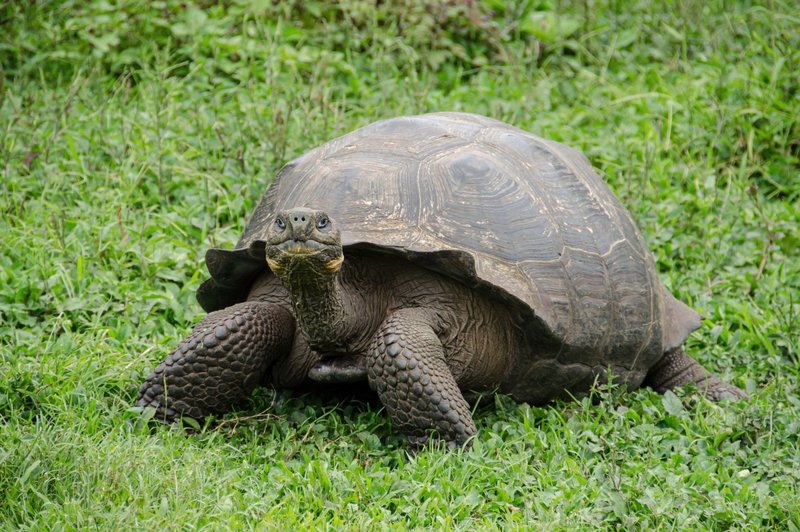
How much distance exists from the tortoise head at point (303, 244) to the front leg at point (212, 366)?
1.44 ft

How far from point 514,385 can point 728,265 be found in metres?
2.23

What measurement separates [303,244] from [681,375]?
2129 mm

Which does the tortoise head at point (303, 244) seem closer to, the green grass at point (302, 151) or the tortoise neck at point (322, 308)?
the tortoise neck at point (322, 308)

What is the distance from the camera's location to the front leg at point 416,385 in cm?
355

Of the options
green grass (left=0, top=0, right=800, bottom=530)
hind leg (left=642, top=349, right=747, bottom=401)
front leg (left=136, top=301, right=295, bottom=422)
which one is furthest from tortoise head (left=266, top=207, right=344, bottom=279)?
hind leg (left=642, top=349, right=747, bottom=401)

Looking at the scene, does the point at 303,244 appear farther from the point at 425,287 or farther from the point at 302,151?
the point at 302,151

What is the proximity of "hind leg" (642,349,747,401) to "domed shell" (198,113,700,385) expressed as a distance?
17 cm

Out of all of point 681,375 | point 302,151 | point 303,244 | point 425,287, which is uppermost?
point 303,244


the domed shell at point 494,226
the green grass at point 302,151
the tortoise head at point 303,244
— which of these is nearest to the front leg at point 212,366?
the green grass at point 302,151

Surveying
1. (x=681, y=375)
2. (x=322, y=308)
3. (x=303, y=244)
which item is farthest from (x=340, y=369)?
(x=681, y=375)

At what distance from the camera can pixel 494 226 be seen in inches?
152

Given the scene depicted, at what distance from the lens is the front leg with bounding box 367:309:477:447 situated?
3547 millimetres

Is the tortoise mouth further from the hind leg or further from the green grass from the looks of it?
the hind leg

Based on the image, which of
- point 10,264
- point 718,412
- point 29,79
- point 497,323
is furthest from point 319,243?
point 29,79
